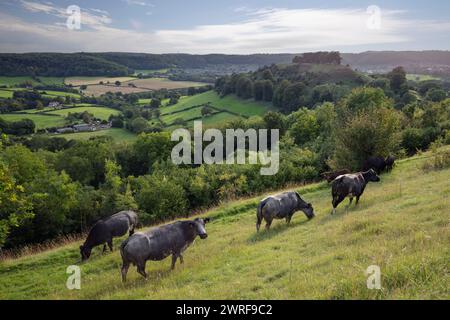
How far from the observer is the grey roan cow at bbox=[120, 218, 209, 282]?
13055 millimetres

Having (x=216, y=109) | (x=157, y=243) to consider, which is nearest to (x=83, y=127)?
(x=216, y=109)

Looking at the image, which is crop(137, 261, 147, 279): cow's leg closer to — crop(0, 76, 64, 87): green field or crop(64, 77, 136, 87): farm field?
crop(0, 76, 64, 87): green field

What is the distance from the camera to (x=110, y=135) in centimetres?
9688

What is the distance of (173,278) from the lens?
1245 centimetres

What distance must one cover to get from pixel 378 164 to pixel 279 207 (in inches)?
537

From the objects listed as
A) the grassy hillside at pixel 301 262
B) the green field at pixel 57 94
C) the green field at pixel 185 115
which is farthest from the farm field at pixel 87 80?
Result: the grassy hillside at pixel 301 262

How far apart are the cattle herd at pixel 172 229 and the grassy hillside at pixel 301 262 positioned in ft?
2.02

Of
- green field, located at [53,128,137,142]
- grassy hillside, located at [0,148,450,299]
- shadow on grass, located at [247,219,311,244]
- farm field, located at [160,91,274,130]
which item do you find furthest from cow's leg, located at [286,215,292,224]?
farm field, located at [160,91,274,130]

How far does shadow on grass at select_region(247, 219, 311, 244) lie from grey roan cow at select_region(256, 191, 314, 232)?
1.05 ft

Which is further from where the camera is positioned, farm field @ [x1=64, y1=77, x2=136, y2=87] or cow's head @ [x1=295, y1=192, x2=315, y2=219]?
farm field @ [x1=64, y1=77, x2=136, y2=87]

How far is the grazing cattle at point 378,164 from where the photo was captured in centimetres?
2805

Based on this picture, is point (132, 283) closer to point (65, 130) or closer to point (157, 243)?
point (157, 243)

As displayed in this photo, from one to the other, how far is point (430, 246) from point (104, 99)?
134213mm
